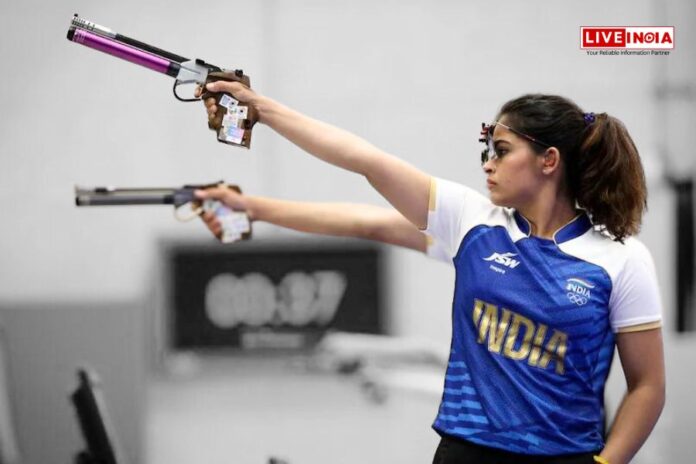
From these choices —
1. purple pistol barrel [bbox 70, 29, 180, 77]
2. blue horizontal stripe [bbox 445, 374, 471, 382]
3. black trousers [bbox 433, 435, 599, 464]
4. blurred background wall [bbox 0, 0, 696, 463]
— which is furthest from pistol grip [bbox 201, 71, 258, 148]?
blurred background wall [bbox 0, 0, 696, 463]

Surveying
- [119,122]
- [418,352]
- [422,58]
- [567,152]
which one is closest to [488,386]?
[567,152]

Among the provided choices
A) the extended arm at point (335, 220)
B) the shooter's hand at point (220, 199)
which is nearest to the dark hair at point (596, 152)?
the extended arm at point (335, 220)

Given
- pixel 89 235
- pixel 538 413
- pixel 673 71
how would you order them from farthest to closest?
pixel 89 235, pixel 673 71, pixel 538 413

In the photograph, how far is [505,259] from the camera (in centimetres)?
184

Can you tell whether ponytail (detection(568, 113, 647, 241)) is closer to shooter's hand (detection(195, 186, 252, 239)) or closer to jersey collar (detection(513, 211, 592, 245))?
jersey collar (detection(513, 211, 592, 245))

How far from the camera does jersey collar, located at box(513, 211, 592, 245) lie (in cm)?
187

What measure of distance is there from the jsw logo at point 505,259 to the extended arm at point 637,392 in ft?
0.85

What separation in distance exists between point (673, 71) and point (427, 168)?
1119 millimetres

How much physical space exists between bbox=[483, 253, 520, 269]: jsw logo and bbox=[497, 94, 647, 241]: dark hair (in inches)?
8.2

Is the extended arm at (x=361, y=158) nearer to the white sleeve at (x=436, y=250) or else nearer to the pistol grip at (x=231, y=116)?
the pistol grip at (x=231, y=116)

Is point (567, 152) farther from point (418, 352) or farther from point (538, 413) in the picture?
point (418, 352)

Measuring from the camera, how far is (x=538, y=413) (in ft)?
5.83

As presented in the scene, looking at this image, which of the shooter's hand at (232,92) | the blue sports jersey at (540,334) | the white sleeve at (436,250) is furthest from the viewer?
the white sleeve at (436,250)

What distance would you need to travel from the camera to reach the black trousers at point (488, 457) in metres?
1.80
